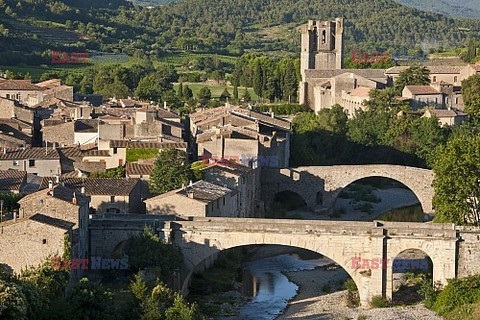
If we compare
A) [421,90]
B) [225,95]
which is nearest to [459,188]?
[421,90]

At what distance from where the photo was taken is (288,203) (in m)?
51.8

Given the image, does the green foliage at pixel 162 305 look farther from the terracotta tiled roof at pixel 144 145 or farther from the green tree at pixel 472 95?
the green tree at pixel 472 95

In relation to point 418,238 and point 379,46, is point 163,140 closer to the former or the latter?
point 418,238

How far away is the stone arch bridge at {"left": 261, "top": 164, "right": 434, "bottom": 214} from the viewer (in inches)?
1992

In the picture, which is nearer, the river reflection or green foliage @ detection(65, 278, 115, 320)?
green foliage @ detection(65, 278, 115, 320)

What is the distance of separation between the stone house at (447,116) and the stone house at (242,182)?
54.8 ft

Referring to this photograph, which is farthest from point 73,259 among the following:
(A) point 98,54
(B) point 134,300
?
(A) point 98,54

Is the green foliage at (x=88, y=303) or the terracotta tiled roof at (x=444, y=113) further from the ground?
the terracotta tiled roof at (x=444, y=113)

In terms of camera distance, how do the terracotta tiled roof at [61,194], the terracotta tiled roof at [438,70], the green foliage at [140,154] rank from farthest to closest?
the terracotta tiled roof at [438,70]
the green foliage at [140,154]
the terracotta tiled roof at [61,194]

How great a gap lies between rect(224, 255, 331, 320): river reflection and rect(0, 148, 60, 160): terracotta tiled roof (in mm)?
8672

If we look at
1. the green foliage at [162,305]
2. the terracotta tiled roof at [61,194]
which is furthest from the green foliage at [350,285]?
the terracotta tiled roof at [61,194]

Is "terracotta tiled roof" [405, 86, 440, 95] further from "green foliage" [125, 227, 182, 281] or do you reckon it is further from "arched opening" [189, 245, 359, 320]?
"green foliage" [125, 227, 182, 281]

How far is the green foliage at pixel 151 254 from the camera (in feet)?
114

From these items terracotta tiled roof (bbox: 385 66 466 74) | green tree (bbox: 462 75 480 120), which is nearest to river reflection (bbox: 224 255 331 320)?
green tree (bbox: 462 75 480 120)
